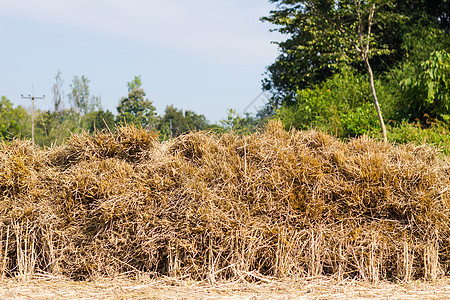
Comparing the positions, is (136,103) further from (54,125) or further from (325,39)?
(325,39)

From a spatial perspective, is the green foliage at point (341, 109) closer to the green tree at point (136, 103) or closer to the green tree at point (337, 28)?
the green tree at point (337, 28)

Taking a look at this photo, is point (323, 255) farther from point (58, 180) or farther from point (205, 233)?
point (58, 180)

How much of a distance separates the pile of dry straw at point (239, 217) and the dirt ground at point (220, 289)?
14cm

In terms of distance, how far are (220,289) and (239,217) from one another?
0.80 m

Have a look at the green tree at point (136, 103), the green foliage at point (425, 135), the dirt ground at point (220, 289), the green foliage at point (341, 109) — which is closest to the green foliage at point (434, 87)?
the green foliage at point (425, 135)

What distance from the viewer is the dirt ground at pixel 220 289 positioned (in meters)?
4.17

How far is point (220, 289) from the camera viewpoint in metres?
4.36

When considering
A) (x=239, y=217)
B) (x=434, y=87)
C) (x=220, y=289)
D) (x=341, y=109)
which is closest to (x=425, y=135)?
(x=434, y=87)

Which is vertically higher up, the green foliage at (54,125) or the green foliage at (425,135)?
the green foliage at (54,125)

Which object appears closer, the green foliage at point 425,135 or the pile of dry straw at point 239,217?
the pile of dry straw at point 239,217

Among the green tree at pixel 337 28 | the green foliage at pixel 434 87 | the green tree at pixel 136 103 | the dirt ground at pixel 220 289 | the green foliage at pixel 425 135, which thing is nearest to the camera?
the dirt ground at pixel 220 289

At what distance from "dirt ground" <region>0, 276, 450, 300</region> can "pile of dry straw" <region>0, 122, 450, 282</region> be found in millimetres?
142

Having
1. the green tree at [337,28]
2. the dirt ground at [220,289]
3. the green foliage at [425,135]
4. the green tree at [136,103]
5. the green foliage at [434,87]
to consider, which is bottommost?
the dirt ground at [220,289]

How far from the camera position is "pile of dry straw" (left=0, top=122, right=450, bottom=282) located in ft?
15.2
